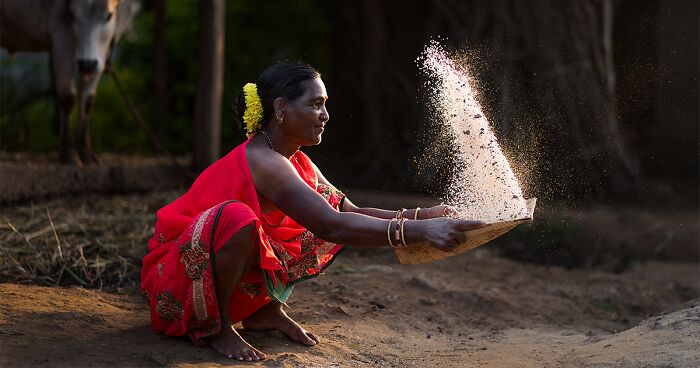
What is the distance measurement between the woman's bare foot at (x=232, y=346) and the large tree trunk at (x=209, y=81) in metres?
3.91

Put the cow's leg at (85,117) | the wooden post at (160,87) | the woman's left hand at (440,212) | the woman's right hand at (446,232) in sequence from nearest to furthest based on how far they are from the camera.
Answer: the woman's right hand at (446,232) → the woman's left hand at (440,212) → the cow's leg at (85,117) → the wooden post at (160,87)

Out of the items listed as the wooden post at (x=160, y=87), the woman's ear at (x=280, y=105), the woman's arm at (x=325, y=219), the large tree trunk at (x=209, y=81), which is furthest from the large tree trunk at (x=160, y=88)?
the woman's arm at (x=325, y=219)

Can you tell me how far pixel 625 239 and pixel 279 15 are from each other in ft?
17.4

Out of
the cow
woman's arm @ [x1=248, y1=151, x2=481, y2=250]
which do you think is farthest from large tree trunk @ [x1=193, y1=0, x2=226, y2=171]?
woman's arm @ [x1=248, y1=151, x2=481, y2=250]

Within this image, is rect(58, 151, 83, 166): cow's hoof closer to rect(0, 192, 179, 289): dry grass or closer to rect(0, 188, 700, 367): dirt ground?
rect(0, 188, 700, 367): dirt ground

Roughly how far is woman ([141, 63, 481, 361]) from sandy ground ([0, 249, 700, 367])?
0.45 feet

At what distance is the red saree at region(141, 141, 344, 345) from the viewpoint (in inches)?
132

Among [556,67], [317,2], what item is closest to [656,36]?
[556,67]

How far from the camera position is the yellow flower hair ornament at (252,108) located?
3586mm

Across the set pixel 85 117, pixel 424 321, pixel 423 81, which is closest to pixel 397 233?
pixel 424 321

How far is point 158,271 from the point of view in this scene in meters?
3.52

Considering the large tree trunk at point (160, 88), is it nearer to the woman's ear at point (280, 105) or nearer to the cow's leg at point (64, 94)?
the cow's leg at point (64, 94)

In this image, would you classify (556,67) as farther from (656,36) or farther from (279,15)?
(279,15)

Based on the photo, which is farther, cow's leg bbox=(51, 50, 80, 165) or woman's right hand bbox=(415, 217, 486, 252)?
cow's leg bbox=(51, 50, 80, 165)
